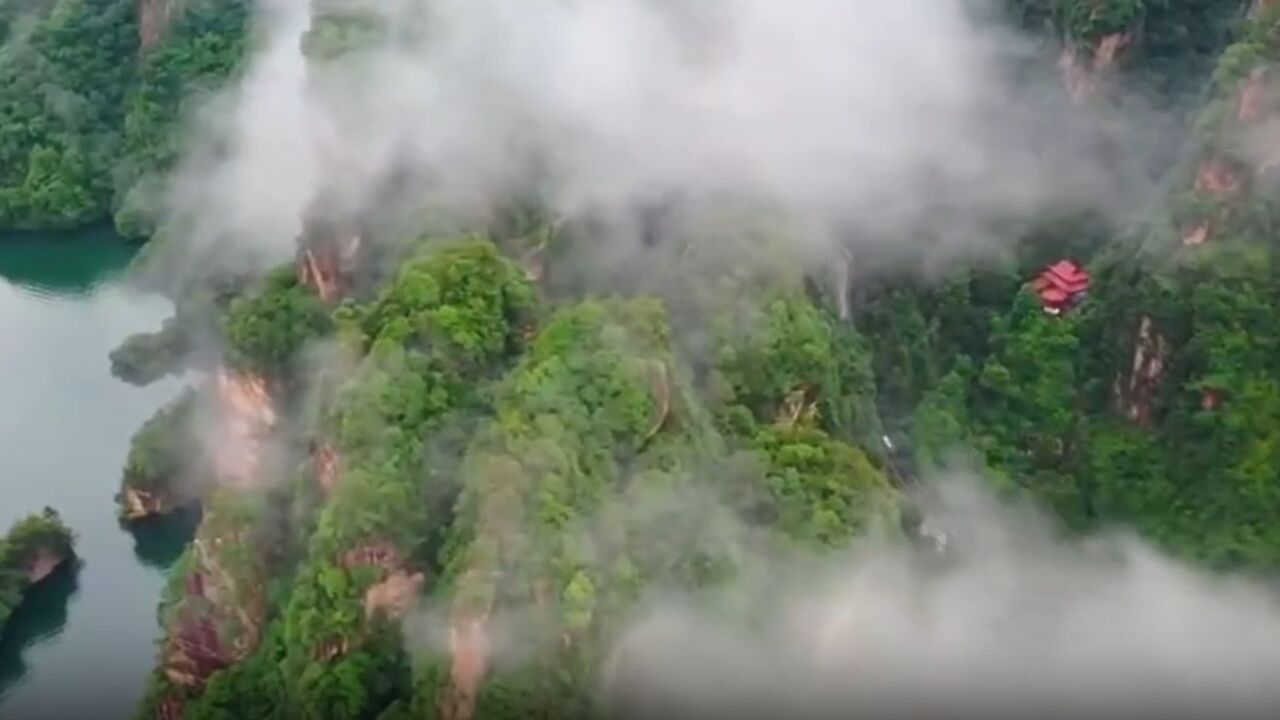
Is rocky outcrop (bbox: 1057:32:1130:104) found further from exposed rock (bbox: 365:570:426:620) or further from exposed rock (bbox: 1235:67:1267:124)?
exposed rock (bbox: 365:570:426:620)

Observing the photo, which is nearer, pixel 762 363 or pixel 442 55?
pixel 762 363

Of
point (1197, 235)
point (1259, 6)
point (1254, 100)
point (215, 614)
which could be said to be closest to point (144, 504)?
point (215, 614)

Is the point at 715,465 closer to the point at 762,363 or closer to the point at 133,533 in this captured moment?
the point at 762,363

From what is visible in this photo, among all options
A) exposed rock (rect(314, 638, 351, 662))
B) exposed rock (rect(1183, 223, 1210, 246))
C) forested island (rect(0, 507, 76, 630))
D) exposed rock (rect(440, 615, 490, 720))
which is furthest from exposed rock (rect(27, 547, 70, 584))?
exposed rock (rect(1183, 223, 1210, 246))

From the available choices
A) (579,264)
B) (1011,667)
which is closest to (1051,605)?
(1011,667)

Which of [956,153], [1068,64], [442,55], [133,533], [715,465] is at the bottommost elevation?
[133,533]

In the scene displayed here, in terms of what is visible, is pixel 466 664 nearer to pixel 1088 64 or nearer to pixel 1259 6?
pixel 1259 6

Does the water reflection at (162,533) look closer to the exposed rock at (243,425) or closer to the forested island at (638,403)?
the forested island at (638,403)
